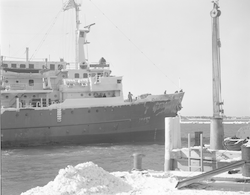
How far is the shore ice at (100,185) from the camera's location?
6.55 m

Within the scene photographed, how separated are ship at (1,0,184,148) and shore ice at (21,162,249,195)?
62.1 feet

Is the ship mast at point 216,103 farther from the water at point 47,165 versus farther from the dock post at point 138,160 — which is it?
the water at point 47,165

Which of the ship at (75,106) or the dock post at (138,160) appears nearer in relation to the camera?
the dock post at (138,160)

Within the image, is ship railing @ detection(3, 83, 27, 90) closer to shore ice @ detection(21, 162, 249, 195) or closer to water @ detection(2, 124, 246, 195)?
water @ detection(2, 124, 246, 195)

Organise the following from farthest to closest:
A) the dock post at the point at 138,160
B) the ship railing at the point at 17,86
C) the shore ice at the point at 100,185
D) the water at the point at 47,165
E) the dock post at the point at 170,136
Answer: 1. the ship railing at the point at 17,86
2. the water at the point at 47,165
3. the dock post at the point at 170,136
4. the dock post at the point at 138,160
5. the shore ice at the point at 100,185

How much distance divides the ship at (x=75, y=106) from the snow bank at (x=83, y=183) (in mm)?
19033

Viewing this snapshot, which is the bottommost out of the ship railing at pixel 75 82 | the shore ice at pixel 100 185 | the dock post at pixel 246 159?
the shore ice at pixel 100 185

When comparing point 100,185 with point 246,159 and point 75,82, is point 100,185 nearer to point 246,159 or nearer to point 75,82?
point 246,159

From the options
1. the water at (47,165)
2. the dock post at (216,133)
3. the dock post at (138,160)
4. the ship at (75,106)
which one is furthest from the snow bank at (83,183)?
the ship at (75,106)

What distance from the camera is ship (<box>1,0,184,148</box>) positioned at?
25.5 meters

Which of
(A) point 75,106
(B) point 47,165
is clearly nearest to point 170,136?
(B) point 47,165

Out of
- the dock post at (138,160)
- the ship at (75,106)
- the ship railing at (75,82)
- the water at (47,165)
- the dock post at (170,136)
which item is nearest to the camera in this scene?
the dock post at (138,160)

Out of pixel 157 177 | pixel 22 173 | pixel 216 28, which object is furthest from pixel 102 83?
pixel 157 177

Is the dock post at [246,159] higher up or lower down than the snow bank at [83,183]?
higher up
